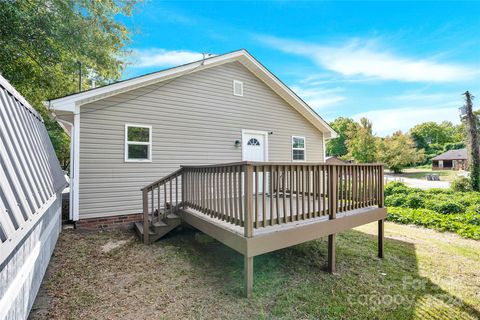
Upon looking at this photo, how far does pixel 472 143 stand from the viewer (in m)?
12.2

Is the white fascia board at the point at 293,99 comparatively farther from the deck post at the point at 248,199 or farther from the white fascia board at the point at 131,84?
the deck post at the point at 248,199

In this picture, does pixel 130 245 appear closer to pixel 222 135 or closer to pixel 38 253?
pixel 38 253

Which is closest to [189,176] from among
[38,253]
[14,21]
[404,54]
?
[38,253]

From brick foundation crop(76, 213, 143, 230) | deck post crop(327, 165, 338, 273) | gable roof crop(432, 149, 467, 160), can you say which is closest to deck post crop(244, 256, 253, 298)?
deck post crop(327, 165, 338, 273)

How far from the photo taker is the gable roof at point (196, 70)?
219 inches

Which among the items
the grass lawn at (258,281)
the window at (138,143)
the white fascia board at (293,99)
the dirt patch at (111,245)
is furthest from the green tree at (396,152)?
the dirt patch at (111,245)

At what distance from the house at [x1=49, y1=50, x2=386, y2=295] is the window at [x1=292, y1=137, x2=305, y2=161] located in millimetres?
44

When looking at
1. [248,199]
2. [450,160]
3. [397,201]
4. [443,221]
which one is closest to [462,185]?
[397,201]

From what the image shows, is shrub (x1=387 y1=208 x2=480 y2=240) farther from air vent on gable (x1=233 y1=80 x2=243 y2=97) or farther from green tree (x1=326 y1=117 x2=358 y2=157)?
green tree (x1=326 y1=117 x2=358 y2=157)

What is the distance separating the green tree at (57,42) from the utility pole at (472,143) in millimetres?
18038

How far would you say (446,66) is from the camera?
12.9m

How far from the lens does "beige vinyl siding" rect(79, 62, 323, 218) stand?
19.5 feet

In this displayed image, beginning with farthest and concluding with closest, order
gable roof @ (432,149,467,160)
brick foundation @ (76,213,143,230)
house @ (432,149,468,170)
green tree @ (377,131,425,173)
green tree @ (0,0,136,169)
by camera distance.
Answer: house @ (432,149,468,170), gable roof @ (432,149,467,160), green tree @ (377,131,425,173), green tree @ (0,0,136,169), brick foundation @ (76,213,143,230)

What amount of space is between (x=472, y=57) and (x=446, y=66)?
1047 mm
